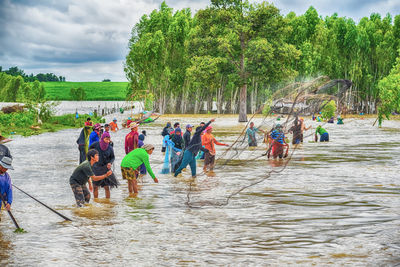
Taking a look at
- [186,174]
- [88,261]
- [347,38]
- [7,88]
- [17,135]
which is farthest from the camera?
[7,88]

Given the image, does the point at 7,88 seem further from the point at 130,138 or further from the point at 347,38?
the point at 130,138

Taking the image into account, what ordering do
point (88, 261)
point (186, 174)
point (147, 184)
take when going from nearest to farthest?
point (88, 261)
point (147, 184)
point (186, 174)

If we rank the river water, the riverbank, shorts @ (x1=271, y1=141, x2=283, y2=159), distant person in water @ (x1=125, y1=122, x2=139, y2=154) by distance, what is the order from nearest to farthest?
the river water, distant person in water @ (x1=125, y1=122, x2=139, y2=154), shorts @ (x1=271, y1=141, x2=283, y2=159), the riverbank

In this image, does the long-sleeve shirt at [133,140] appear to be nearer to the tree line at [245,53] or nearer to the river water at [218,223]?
Result: the river water at [218,223]

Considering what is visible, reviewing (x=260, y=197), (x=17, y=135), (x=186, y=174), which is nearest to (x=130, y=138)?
(x=186, y=174)

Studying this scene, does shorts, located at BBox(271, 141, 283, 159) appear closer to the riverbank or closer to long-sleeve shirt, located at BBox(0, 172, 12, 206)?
long-sleeve shirt, located at BBox(0, 172, 12, 206)

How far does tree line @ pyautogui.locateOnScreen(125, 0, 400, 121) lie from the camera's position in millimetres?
59312

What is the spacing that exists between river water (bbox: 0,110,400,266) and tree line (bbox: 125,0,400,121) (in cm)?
4307

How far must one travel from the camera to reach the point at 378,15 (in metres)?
94.9

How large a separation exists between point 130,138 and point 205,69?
142ft

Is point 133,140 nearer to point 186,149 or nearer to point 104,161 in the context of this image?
point 186,149

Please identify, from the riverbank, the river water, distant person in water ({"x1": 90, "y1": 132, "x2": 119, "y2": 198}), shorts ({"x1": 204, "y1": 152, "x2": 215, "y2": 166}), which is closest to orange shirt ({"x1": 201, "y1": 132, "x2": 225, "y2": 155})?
shorts ({"x1": 204, "y1": 152, "x2": 215, "y2": 166})

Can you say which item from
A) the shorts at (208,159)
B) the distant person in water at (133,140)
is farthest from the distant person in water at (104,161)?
the shorts at (208,159)

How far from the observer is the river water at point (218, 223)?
25.7ft
